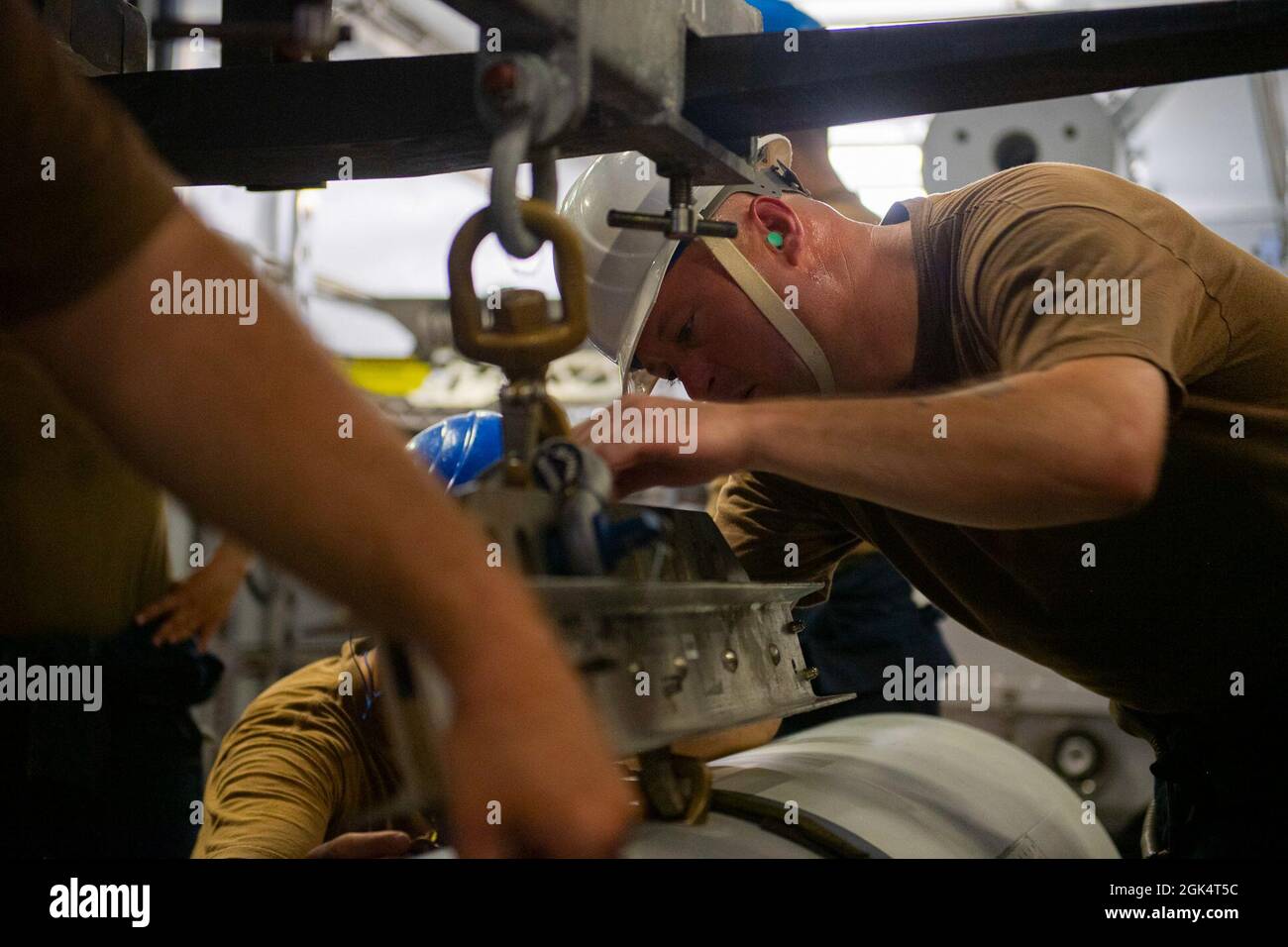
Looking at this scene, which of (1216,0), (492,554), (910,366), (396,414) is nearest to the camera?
(492,554)

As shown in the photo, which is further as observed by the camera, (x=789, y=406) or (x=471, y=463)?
(x=471, y=463)

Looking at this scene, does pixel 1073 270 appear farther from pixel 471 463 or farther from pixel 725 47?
pixel 471 463

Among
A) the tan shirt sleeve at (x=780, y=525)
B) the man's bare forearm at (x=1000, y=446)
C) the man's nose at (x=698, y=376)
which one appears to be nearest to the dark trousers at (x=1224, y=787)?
the tan shirt sleeve at (x=780, y=525)

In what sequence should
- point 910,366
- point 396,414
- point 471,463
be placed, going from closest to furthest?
point 910,366 < point 471,463 < point 396,414

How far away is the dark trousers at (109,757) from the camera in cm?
165

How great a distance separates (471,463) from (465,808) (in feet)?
4.05

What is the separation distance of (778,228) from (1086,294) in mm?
535

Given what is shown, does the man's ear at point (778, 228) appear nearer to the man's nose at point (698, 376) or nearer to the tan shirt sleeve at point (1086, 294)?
the man's nose at point (698, 376)

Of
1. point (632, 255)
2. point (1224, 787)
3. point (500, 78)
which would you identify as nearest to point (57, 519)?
point (632, 255)

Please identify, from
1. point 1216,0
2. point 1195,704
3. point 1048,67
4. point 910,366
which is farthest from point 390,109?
point 1195,704

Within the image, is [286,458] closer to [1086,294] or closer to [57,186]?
[57,186]

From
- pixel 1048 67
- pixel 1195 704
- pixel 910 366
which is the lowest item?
pixel 1195 704

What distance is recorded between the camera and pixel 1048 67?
3.18 feet

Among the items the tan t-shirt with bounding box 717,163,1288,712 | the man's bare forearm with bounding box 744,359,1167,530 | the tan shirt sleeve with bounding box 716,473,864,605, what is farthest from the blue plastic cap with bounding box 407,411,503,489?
the man's bare forearm with bounding box 744,359,1167,530
